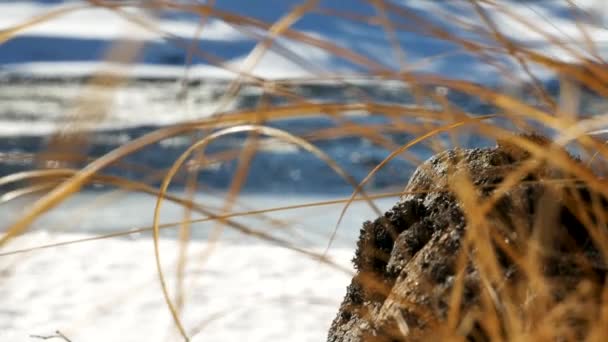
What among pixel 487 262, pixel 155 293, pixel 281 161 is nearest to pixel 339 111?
pixel 487 262

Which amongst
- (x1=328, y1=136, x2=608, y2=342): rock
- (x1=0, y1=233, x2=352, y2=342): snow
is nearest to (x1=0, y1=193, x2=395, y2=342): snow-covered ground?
(x1=0, y1=233, x2=352, y2=342): snow

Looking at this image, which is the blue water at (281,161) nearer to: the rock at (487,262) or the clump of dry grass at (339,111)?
the rock at (487,262)

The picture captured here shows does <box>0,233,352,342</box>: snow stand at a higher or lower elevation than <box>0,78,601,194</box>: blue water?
Answer: lower

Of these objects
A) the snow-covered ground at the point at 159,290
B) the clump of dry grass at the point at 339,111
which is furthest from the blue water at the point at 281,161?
the clump of dry grass at the point at 339,111

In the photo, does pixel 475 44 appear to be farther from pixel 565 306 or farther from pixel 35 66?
pixel 35 66

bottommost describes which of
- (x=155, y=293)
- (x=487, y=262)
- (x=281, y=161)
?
(x=487, y=262)

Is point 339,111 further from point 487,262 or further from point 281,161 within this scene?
point 281,161

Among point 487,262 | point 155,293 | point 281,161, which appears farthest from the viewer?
point 281,161

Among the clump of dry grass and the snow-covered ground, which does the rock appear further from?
the snow-covered ground
